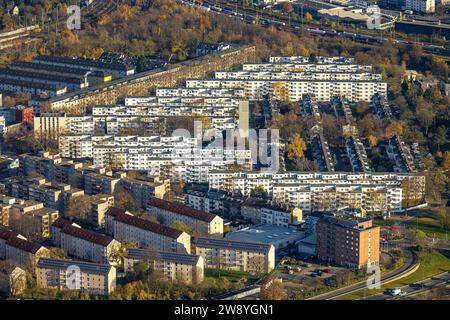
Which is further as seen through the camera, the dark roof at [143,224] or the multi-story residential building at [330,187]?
the multi-story residential building at [330,187]

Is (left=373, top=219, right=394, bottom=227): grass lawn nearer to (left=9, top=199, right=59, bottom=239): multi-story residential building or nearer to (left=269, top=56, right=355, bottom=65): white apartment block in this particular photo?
(left=9, top=199, right=59, bottom=239): multi-story residential building

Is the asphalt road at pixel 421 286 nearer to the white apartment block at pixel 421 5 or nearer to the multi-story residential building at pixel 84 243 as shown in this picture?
the multi-story residential building at pixel 84 243

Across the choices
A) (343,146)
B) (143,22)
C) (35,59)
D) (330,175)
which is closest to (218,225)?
(330,175)

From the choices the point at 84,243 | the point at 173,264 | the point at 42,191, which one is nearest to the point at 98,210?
the point at 42,191

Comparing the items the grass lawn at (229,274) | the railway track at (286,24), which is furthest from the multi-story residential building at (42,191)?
the railway track at (286,24)

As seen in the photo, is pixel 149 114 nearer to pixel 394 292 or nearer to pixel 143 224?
pixel 143 224

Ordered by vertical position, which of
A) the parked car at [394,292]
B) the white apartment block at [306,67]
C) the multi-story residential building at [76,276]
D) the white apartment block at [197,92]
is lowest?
the parked car at [394,292]
